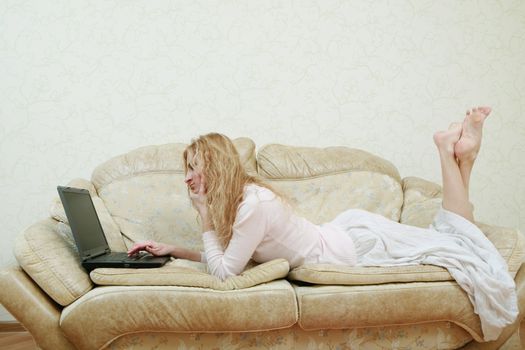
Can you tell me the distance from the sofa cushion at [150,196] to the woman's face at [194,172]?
0.49m

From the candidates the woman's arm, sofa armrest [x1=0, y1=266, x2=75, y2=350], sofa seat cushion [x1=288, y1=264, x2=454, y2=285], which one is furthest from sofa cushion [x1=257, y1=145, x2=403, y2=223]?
sofa armrest [x1=0, y1=266, x2=75, y2=350]

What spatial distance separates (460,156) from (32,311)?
68.4 inches

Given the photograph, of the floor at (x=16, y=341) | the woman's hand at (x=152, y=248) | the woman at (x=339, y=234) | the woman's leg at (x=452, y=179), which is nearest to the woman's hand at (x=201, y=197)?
the woman at (x=339, y=234)

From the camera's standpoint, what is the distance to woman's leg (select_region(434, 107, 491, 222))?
2.00 meters

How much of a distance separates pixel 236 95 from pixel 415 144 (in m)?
1.09

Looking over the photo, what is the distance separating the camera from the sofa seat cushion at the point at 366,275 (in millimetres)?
1656

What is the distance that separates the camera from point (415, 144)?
9.20ft

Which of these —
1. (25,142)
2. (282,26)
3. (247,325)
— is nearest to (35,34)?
(25,142)

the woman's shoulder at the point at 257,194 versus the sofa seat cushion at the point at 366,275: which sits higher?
the woman's shoulder at the point at 257,194

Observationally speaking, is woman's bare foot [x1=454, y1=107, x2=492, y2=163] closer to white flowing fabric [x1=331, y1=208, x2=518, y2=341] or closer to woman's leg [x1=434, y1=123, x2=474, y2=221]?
woman's leg [x1=434, y1=123, x2=474, y2=221]

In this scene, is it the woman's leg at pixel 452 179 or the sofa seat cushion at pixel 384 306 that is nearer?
the sofa seat cushion at pixel 384 306

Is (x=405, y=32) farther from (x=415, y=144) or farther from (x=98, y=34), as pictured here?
(x=98, y=34)

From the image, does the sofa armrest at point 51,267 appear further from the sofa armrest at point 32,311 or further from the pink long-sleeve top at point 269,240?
the pink long-sleeve top at point 269,240

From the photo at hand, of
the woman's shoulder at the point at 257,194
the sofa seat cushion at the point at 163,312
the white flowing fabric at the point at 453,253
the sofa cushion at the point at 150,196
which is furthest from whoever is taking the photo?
the sofa cushion at the point at 150,196
